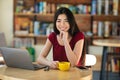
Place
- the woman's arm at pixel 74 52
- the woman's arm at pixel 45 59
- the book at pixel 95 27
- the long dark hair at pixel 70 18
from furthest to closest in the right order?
the book at pixel 95 27 → the long dark hair at pixel 70 18 → the woman's arm at pixel 74 52 → the woman's arm at pixel 45 59

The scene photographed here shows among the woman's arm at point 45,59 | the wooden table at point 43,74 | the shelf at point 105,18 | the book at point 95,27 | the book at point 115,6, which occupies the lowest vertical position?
the wooden table at point 43,74

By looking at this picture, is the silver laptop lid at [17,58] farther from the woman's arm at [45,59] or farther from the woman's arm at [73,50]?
the woman's arm at [73,50]

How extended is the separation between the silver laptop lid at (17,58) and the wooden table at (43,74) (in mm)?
47

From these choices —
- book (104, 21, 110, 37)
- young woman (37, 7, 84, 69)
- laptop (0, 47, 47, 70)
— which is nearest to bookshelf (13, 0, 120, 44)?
book (104, 21, 110, 37)

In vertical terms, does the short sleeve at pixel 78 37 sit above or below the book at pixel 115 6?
below

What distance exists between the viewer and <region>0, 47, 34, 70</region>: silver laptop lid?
189 centimetres

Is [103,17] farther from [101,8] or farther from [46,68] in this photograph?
[46,68]

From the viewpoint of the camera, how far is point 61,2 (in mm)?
5363

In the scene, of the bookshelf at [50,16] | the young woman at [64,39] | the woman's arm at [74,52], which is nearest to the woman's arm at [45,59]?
the young woman at [64,39]

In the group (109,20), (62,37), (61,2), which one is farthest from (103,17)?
(62,37)

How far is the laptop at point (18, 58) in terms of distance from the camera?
1891 mm

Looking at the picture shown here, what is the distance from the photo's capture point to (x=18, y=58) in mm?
1922

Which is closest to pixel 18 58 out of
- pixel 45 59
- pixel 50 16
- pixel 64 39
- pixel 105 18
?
pixel 45 59

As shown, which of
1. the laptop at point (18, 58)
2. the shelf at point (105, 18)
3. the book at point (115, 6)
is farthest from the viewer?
the shelf at point (105, 18)
